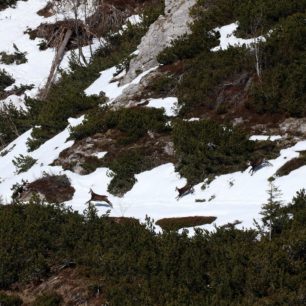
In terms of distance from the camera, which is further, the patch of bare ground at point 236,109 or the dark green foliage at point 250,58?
the dark green foliage at point 250,58

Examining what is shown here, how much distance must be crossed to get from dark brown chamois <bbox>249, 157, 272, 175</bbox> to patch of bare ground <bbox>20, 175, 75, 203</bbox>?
21.0 ft

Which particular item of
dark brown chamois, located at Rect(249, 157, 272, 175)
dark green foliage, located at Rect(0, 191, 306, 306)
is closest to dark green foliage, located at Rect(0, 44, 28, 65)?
dark green foliage, located at Rect(0, 191, 306, 306)

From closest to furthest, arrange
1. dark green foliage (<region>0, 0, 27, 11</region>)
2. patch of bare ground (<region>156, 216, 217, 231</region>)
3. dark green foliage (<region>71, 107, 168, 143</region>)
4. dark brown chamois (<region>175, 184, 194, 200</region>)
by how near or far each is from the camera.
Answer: patch of bare ground (<region>156, 216, 217, 231</region>), dark brown chamois (<region>175, 184, 194, 200</region>), dark green foliage (<region>71, 107, 168, 143</region>), dark green foliage (<region>0, 0, 27, 11</region>)

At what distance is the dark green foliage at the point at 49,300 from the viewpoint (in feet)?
30.4

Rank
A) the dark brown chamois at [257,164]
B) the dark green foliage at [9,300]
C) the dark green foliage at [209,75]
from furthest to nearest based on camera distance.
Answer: the dark green foliage at [209,75], the dark brown chamois at [257,164], the dark green foliage at [9,300]

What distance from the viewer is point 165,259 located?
949 cm

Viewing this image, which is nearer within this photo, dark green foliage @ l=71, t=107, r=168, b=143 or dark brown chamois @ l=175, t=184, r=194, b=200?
dark brown chamois @ l=175, t=184, r=194, b=200

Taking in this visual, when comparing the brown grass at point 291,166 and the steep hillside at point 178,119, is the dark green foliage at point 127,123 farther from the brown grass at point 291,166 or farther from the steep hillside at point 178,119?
the brown grass at point 291,166

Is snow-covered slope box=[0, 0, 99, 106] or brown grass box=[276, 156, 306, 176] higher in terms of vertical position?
snow-covered slope box=[0, 0, 99, 106]

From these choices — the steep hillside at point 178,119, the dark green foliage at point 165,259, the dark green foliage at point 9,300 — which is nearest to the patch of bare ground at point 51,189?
the steep hillside at point 178,119

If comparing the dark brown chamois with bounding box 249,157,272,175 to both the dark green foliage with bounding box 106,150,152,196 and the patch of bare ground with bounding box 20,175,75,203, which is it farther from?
A: the patch of bare ground with bounding box 20,175,75,203

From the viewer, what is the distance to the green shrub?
20984mm

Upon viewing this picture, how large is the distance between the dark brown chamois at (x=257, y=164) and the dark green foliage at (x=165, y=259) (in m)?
2.56

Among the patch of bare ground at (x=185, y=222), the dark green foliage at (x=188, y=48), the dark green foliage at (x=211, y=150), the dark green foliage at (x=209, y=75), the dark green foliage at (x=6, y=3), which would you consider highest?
the dark green foliage at (x=6, y=3)
